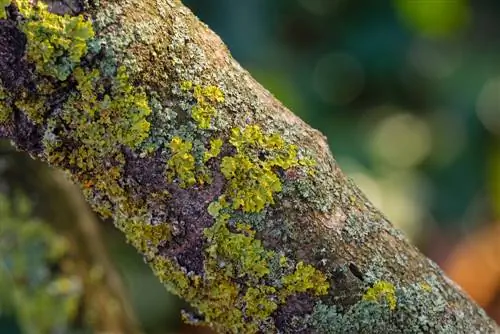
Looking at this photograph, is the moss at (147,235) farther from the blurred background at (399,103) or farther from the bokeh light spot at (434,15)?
the bokeh light spot at (434,15)

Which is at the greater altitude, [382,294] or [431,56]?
[431,56]

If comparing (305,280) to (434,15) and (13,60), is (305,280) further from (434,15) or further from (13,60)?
(434,15)

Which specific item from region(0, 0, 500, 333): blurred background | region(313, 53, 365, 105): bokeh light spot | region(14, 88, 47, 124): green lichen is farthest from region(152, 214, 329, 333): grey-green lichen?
region(313, 53, 365, 105): bokeh light spot

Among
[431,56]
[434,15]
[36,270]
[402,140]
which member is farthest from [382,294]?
[402,140]

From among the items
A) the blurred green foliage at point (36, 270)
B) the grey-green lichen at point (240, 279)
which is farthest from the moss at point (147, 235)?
the blurred green foliage at point (36, 270)

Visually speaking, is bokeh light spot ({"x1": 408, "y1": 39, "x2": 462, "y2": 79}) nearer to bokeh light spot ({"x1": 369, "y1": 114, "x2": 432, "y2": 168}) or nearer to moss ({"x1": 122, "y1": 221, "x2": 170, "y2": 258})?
bokeh light spot ({"x1": 369, "y1": 114, "x2": 432, "y2": 168})
